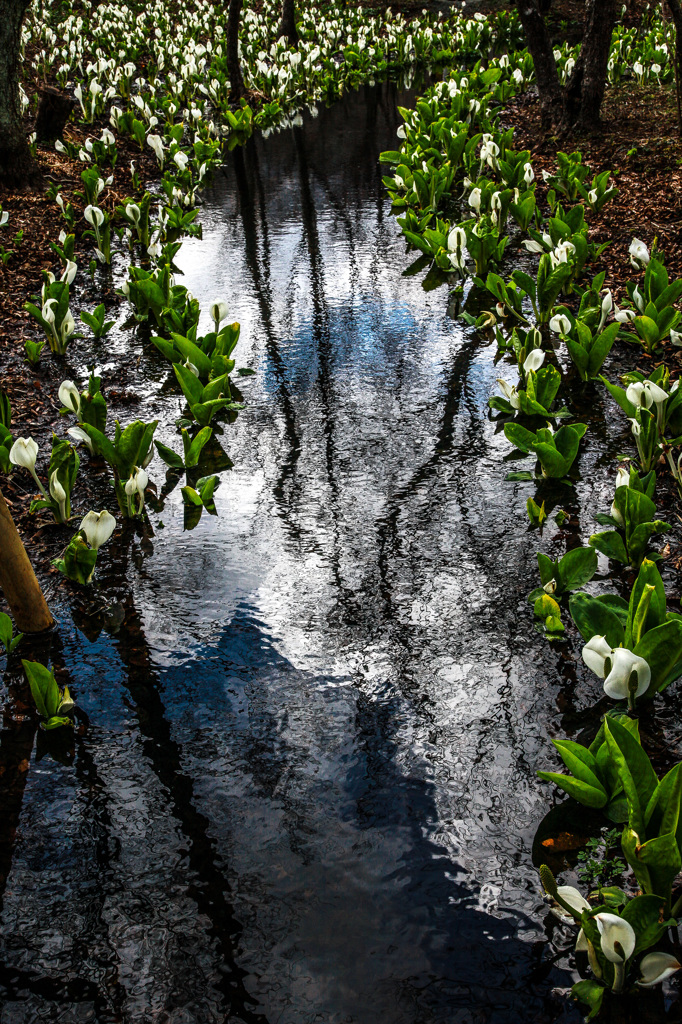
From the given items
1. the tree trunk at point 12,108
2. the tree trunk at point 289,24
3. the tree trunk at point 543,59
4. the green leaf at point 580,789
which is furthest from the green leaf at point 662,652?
the tree trunk at point 289,24

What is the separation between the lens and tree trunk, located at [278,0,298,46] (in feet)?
51.4

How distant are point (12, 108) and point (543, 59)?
214 inches

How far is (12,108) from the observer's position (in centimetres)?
634

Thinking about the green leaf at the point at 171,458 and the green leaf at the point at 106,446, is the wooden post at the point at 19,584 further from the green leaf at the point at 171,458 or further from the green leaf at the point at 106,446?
the green leaf at the point at 171,458

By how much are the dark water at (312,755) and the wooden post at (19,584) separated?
0.11 meters

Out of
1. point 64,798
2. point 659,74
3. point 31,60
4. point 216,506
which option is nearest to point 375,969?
point 64,798

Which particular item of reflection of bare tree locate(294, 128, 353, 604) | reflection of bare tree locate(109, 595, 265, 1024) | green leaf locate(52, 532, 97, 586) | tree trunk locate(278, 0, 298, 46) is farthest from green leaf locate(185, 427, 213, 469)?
tree trunk locate(278, 0, 298, 46)

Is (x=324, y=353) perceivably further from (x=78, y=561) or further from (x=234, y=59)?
(x=234, y=59)

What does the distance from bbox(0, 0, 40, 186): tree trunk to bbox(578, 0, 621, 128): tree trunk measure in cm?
500

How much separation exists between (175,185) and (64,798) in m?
6.13

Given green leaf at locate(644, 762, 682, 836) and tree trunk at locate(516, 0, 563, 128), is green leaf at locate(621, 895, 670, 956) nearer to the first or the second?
green leaf at locate(644, 762, 682, 836)

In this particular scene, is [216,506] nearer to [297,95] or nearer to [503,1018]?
[503,1018]

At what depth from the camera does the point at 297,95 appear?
12742 millimetres

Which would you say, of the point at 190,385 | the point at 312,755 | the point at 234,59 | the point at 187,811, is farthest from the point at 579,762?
the point at 234,59
